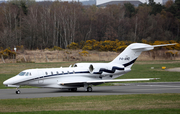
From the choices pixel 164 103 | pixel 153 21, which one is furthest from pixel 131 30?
pixel 164 103

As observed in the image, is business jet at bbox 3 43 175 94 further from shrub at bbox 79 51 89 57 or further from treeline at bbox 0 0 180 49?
treeline at bbox 0 0 180 49

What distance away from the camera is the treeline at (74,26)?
8819 centimetres

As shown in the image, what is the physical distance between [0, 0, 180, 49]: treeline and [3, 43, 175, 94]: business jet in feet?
183

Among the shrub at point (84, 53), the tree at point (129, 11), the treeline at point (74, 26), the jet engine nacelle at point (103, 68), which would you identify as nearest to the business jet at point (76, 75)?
the jet engine nacelle at point (103, 68)

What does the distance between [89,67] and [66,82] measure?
3.12m

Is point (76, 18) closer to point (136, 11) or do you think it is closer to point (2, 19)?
point (2, 19)

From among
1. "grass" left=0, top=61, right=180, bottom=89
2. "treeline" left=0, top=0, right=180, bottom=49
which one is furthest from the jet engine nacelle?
"treeline" left=0, top=0, right=180, bottom=49

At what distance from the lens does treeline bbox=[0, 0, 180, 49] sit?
8819 cm

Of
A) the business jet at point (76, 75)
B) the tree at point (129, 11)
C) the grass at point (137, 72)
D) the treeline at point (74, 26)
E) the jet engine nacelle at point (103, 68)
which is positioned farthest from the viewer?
the tree at point (129, 11)

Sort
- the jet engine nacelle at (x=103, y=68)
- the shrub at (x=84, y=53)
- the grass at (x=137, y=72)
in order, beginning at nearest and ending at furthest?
the jet engine nacelle at (x=103, y=68) < the grass at (x=137, y=72) < the shrub at (x=84, y=53)

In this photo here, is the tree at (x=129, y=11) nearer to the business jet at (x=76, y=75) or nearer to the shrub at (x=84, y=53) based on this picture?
the shrub at (x=84, y=53)

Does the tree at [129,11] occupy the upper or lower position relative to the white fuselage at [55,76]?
upper

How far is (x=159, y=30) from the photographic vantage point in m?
99.4

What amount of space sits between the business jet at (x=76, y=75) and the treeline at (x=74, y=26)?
55.9 meters
